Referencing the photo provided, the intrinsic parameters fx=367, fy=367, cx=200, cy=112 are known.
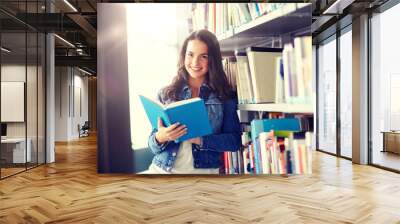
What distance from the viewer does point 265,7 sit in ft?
18.4

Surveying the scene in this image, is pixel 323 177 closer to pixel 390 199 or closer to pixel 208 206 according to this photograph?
pixel 390 199

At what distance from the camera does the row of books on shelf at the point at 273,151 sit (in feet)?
18.3

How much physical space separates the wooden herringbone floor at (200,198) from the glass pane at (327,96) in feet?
10.1

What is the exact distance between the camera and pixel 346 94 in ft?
28.0

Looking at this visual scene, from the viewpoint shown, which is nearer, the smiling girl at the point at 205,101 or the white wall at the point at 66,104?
the smiling girl at the point at 205,101

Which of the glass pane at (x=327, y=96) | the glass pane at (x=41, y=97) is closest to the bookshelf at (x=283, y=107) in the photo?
the glass pane at (x=327, y=96)

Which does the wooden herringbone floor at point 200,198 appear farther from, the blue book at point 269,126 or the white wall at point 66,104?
the white wall at point 66,104

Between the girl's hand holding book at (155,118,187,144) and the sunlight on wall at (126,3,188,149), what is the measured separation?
0.33 metres

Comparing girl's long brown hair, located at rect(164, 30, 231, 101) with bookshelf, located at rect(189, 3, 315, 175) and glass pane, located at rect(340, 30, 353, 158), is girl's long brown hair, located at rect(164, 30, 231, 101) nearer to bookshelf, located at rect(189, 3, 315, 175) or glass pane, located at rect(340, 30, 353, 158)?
bookshelf, located at rect(189, 3, 315, 175)

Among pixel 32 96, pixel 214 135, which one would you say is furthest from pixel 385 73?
pixel 32 96

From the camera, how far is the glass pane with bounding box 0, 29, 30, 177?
603 cm

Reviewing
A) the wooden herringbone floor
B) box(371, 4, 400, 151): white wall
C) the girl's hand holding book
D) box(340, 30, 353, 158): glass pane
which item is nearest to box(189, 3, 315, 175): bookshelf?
the wooden herringbone floor

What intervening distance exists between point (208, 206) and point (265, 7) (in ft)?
10.5

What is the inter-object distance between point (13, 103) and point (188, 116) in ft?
10.5
